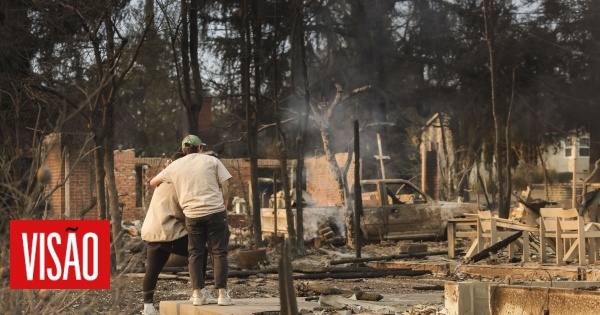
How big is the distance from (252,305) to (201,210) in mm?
1117

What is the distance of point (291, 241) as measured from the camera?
22.1m

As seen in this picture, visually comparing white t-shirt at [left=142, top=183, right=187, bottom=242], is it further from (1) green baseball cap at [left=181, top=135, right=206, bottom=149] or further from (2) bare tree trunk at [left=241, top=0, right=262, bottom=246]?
(2) bare tree trunk at [left=241, top=0, right=262, bottom=246]

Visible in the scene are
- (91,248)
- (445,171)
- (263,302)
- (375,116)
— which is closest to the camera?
(91,248)

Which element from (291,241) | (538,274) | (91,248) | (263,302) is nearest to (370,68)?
(291,241)

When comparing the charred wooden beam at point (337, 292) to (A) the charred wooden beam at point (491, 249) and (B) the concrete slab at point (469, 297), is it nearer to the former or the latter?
(B) the concrete slab at point (469, 297)

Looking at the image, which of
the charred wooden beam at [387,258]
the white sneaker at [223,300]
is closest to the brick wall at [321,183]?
the charred wooden beam at [387,258]

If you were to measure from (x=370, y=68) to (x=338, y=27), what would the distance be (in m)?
1.96

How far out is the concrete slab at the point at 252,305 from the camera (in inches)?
420

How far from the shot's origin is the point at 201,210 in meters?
11.0

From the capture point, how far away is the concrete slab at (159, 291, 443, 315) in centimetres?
1067

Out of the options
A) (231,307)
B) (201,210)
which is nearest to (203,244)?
(201,210)

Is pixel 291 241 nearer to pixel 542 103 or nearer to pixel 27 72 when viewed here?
pixel 27 72

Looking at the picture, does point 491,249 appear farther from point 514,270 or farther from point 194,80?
point 194,80

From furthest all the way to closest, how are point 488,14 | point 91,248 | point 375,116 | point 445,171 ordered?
1. point 445,171
2. point 375,116
3. point 488,14
4. point 91,248
